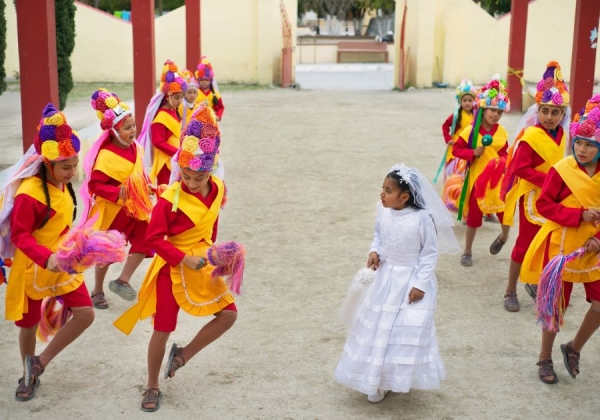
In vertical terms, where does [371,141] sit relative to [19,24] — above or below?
below

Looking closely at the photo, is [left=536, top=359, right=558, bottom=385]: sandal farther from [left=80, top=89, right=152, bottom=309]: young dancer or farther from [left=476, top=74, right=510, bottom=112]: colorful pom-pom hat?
[left=476, top=74, right=510, bottom=112]: colorful pom-pom hat

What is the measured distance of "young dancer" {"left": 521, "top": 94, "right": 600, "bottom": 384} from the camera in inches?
205

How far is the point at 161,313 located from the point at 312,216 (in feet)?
16.3

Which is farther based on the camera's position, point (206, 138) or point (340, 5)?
point (340, 5)

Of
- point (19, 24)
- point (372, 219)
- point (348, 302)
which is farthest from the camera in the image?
point (372, 219)

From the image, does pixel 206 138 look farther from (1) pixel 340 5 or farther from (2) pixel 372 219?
(1) pixel 340 5

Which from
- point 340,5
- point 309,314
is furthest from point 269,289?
point 340,5

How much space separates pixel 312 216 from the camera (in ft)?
31.8

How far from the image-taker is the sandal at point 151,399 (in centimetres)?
481

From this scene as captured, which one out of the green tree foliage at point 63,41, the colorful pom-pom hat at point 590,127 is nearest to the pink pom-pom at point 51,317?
the colorful pom-pom hat at point 590,127

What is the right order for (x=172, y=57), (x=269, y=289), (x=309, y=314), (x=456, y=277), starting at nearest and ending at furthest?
(x=309, y=314), (x=269, y=289), (x=456, y=277), (x=172, y=57)

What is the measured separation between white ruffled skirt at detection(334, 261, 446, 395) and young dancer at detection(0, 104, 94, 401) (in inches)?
63.2

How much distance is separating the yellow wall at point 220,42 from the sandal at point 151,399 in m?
21.4

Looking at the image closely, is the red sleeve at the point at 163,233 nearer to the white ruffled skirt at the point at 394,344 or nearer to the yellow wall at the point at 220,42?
the white ruffled skirt at the point at 394,344
